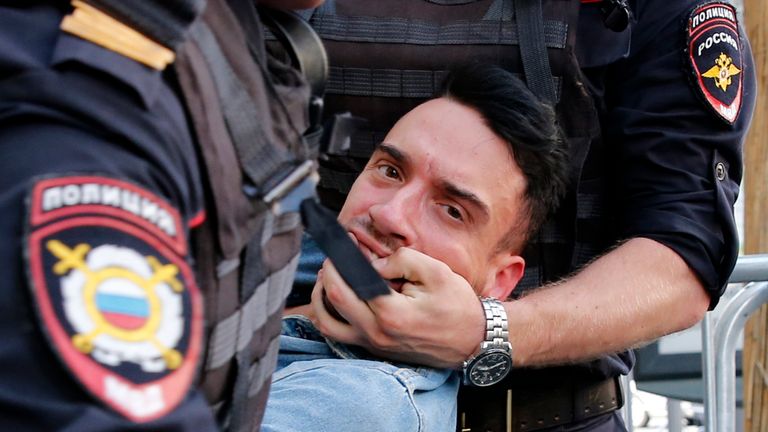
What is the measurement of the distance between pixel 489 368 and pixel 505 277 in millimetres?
277

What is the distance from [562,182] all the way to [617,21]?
1.05ft

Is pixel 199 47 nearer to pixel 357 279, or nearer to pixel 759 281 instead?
pixel 357 279

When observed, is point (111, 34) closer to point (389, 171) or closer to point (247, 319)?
point (247, 319)

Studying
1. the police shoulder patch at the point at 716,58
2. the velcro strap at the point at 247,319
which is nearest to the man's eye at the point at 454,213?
the police shoulder patch at the point at 716,58

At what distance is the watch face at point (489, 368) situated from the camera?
177 centimetres

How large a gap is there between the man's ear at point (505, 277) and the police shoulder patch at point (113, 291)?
52.8 inches

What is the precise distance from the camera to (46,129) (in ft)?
2.20

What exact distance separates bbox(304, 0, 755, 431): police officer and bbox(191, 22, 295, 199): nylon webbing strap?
1099 mm

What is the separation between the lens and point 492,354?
1.77 meters

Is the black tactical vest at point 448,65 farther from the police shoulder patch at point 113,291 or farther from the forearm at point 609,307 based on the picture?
the police shoulder patch at point 113,291

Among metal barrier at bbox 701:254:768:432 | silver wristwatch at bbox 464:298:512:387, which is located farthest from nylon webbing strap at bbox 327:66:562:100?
metal barrier at bbox 701:254:768:432

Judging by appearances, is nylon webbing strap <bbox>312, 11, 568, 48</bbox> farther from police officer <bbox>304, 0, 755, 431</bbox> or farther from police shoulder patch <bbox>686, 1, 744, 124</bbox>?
police shoulder patch <bbox>686, 1, 744, 124</bbox>

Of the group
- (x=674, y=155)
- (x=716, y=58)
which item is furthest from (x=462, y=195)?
(x=716, y=58)

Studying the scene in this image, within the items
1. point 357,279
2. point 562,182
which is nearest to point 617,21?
point 562,182
